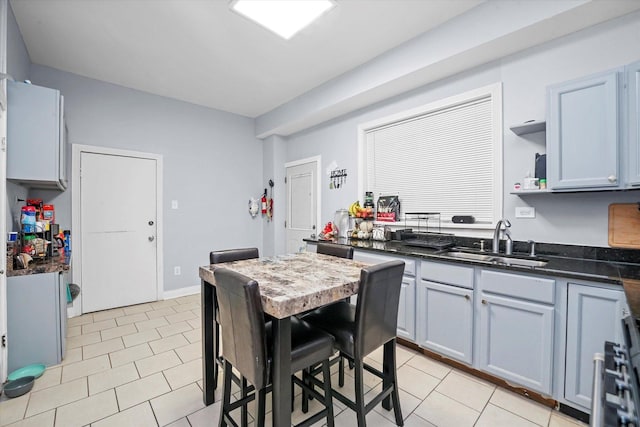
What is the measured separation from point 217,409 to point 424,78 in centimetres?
329

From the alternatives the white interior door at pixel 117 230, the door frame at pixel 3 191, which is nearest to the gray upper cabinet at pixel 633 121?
the door frame at pixel 3 191

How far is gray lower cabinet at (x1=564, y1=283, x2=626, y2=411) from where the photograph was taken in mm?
1525

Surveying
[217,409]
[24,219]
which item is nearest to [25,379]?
[24,219]

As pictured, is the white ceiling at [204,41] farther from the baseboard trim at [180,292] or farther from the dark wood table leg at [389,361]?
the baseboard trim at [180,292]

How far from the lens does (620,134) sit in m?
1.72

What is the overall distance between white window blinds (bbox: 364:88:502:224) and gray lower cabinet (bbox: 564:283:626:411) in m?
0.97

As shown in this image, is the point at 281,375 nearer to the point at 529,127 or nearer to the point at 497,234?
the point at 497,234

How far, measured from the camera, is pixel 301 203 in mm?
4535

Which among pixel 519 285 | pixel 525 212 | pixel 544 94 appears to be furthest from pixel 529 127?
pixel 519 285

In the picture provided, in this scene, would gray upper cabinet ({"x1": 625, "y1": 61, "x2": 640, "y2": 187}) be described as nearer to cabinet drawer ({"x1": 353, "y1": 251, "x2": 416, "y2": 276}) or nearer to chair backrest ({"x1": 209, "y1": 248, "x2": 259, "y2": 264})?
cabinet drawer ({"x1": 353, "y1": 251, "x2": 416, "y2": 276})

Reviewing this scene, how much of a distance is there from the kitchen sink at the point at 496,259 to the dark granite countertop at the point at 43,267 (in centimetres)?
316

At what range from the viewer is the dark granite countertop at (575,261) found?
159 cm

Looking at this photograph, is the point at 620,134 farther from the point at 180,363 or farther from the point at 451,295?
the point at 180,363

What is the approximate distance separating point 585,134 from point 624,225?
0.69m
